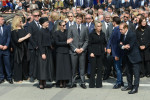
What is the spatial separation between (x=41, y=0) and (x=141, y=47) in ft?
39.6

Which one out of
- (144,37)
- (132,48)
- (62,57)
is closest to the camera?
(132,48)

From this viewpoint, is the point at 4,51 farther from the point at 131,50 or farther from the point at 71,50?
the point at 131,50

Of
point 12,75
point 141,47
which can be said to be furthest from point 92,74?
point 12,75

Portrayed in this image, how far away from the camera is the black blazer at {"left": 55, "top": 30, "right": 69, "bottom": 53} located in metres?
8.88

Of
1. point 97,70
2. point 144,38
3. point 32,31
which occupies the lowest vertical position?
point 97,70

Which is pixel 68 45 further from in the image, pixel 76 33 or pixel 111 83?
pixel 111 83

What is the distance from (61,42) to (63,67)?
762 millimetres

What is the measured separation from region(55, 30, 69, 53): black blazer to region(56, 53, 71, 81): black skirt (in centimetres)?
15

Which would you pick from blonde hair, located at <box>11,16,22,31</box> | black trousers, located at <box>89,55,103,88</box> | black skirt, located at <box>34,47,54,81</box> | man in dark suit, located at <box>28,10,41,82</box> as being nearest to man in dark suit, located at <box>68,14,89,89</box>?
black trousers, located at <box>89,55,103,88</box>

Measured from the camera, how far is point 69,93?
846 cm

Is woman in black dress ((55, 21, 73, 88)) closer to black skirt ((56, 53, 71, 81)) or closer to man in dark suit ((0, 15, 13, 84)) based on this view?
black skirt ((56, 53, 71, 81))

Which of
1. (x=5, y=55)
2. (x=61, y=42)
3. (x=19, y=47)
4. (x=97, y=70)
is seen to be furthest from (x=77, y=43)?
(x=5, y=55)

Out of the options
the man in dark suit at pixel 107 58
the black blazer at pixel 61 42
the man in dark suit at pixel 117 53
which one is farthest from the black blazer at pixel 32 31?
the man in dark suit at pixel 117 53

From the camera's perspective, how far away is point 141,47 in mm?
10094
